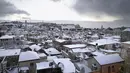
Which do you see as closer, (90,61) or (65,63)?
(65,63)

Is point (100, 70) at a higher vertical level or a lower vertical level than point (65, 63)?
lower

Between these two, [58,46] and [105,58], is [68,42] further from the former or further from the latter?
[105,58]

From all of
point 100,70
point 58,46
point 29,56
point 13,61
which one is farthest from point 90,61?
point 58,46

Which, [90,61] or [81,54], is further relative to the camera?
[81,54]

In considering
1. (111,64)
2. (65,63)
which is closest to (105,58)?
(111,64)

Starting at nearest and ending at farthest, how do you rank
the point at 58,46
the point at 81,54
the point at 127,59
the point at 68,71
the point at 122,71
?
1. the point at 68,71
2. the point at 122,71
3. the point at 127,59
4. the point at 81,54
5. the point at 58,46

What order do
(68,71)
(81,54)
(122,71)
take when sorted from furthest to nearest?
(81,54)
(122,71)
(68,71)

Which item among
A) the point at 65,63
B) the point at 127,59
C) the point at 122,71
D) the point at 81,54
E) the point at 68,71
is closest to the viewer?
the point at 68,71

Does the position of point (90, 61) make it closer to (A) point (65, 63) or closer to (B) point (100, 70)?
(B) point (100, 70)

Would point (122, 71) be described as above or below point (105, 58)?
below
